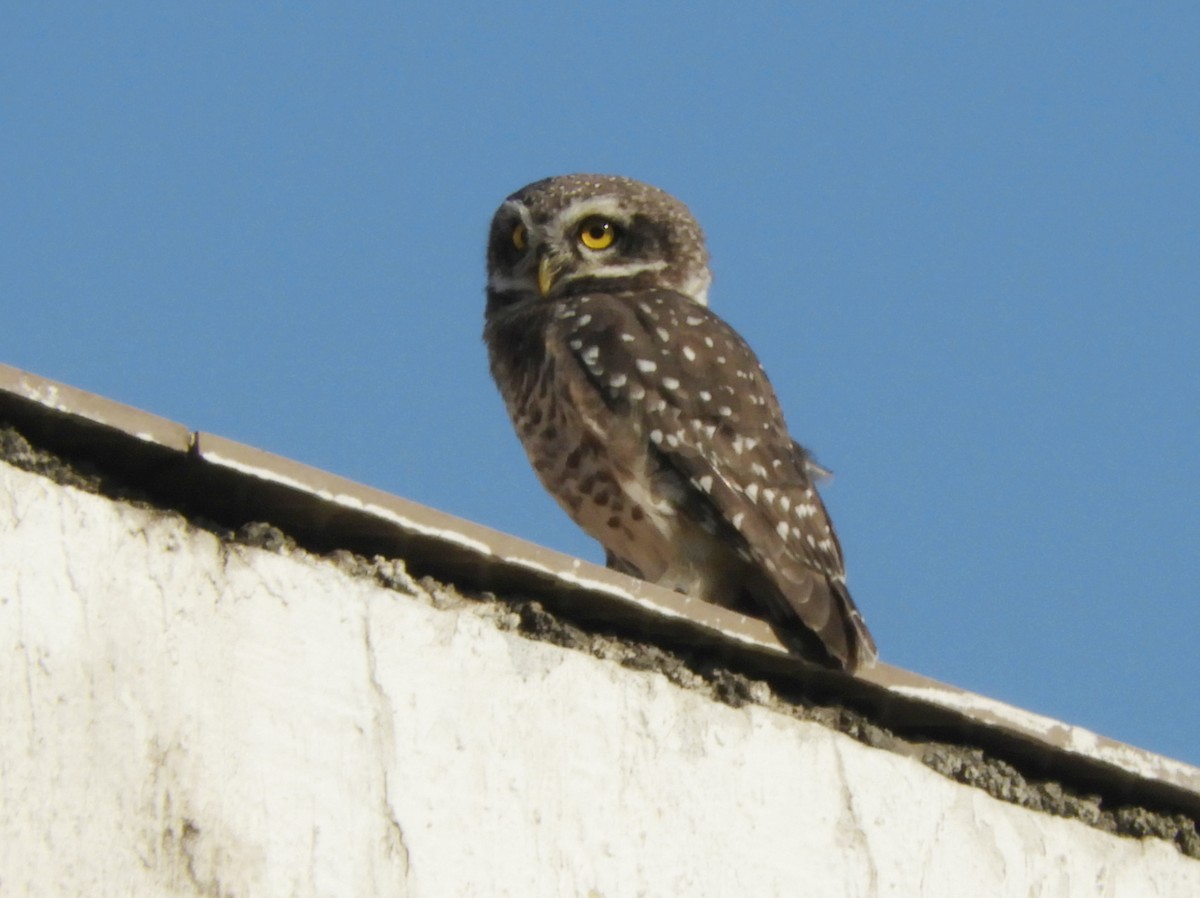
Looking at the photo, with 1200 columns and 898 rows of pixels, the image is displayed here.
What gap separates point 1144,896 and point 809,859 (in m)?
0.81

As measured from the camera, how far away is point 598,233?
20.9 feet

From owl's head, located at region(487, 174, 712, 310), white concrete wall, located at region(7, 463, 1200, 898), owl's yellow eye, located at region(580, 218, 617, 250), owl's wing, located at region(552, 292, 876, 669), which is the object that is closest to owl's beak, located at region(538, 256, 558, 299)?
Result: owl's head, located at region(487, 174, 712, 310)

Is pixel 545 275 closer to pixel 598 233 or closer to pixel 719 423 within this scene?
pixel 598 233

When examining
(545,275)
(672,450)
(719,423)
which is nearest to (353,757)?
(672,450)

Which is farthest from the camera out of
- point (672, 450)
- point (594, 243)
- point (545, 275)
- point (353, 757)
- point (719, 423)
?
point (594, 243)

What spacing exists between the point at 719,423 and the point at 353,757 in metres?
2.26

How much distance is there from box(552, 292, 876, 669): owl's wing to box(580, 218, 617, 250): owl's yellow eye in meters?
0.69

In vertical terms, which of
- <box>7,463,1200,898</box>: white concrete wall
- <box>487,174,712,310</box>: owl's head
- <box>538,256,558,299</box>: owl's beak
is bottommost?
<box>7,463,1200,898</box>: white concrete wall

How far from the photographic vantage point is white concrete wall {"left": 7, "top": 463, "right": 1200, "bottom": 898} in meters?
2.83

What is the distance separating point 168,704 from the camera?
293 centimetres

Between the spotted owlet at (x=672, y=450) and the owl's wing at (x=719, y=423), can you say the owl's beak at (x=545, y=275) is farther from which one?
the owl's wing at (x=719, y=423)

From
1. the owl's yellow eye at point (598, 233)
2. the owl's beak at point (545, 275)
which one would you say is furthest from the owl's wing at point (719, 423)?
the owl's yellow eye at point (598, 233)

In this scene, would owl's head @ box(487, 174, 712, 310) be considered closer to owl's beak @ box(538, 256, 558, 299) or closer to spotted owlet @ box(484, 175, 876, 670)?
owl's beak @ box(538, 256, 558, 299)

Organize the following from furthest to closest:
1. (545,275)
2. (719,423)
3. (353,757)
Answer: (545,275)
(719,423)
(353,757)
